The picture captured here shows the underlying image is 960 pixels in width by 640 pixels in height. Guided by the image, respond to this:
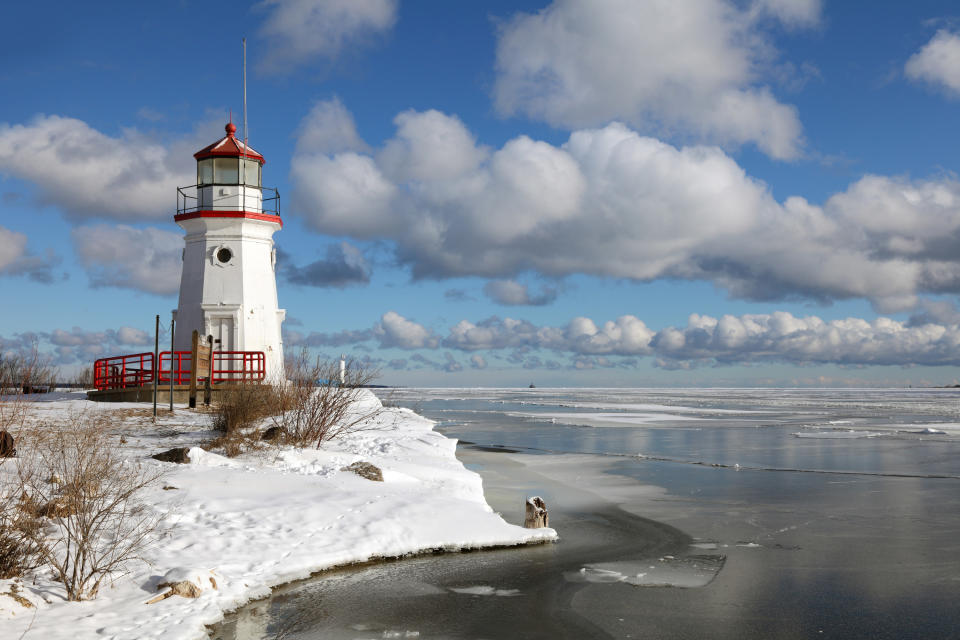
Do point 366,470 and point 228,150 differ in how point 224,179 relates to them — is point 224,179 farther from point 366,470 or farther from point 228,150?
point 366,470

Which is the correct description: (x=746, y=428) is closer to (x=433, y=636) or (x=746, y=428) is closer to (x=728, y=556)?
(x=728, y=556)

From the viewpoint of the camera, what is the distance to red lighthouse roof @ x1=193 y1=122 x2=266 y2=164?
80.4ft

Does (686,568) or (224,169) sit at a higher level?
(224,169)

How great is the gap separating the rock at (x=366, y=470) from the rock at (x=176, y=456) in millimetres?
2546

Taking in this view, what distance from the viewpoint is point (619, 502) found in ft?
46.0

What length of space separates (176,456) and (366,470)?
304cm

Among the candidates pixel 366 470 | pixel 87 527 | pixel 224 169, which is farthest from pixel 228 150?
pixel 87 527

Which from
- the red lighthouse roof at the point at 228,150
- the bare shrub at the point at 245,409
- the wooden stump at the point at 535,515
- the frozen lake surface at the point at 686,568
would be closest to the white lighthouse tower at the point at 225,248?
the red lighthouse roof at the point at 228,150

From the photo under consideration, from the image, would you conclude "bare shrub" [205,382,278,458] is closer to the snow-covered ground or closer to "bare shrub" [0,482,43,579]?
the snow-covered ground

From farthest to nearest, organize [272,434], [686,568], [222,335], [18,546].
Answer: [222,335]
[272,434]
[686,568]
[18,546]

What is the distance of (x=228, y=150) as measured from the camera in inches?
964

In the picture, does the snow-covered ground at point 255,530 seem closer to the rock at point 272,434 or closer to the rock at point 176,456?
the rock at point 176,456

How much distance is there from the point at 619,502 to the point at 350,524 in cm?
557

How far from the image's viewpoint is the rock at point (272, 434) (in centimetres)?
1523
